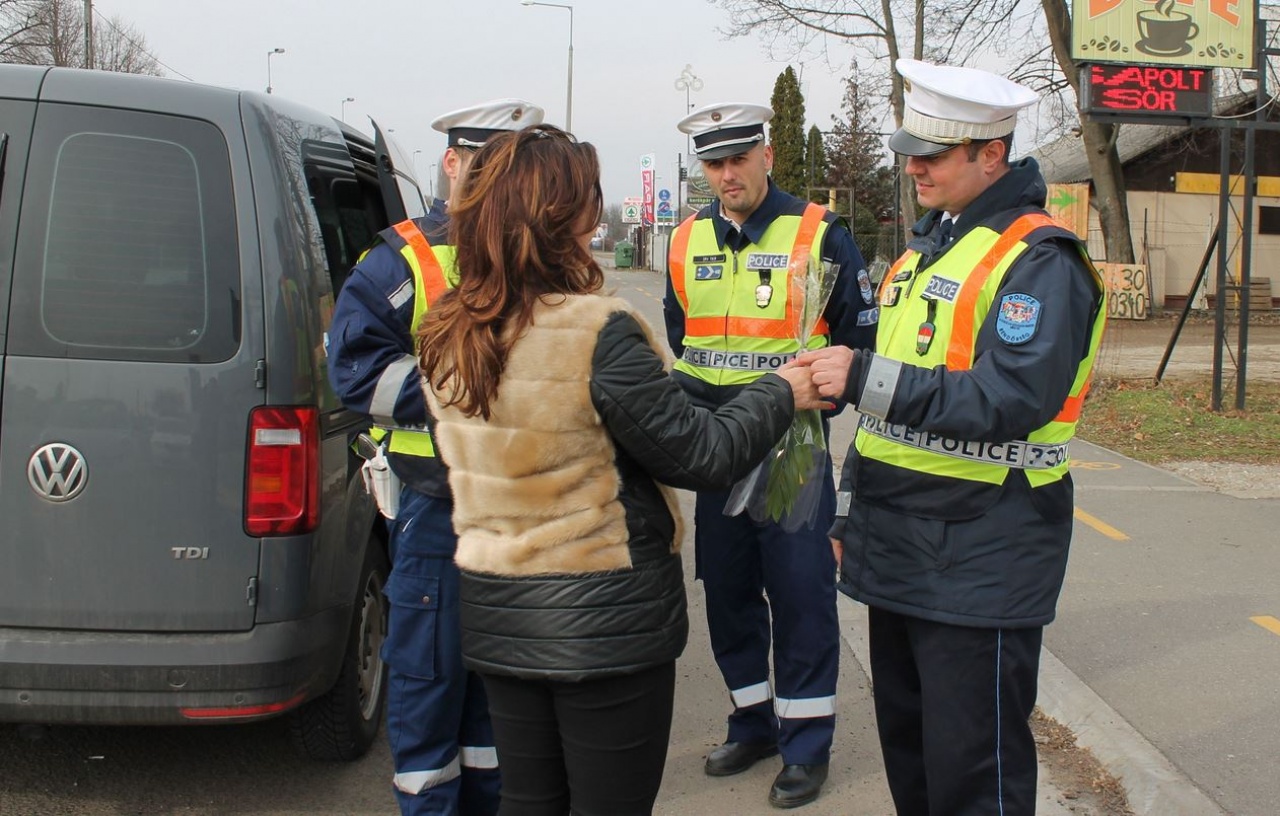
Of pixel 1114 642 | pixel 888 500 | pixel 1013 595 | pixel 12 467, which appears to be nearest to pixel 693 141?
pixel 888 500

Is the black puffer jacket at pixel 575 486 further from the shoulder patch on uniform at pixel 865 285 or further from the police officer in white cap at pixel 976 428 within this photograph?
the shoulder patch on uniform at pixel 865 285

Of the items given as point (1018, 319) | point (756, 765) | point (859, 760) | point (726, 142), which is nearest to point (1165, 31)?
point (726, 142)

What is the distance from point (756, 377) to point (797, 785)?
1290 millimetres

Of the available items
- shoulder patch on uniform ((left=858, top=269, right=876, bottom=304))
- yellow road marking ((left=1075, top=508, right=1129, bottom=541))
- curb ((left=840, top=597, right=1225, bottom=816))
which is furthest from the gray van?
yellow road marking ((left=1075, top=508, right=1129, bottom=541))

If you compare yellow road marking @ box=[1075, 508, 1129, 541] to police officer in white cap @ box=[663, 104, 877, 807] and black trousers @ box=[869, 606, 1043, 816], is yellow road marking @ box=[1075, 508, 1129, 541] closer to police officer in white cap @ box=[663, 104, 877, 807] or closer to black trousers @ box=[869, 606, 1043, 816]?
police officer in white cap @ box=[663, 104, 877, 807]

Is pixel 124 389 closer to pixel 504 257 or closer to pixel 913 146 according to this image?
pixel 504 257

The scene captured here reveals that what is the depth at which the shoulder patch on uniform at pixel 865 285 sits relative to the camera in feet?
12.8

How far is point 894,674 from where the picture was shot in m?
2.85

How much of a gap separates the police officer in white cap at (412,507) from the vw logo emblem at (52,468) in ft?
2.34

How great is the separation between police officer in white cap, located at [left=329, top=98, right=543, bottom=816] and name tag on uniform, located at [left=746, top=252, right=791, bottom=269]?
1.12 m

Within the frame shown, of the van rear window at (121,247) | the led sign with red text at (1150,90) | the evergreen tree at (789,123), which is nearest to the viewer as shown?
the van rear window at (121,247)

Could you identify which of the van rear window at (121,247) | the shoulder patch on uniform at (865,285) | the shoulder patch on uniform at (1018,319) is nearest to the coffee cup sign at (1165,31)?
the shoulder patch on uniform at (865,285)

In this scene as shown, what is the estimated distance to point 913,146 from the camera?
2.68m

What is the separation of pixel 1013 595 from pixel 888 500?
1.12ft
